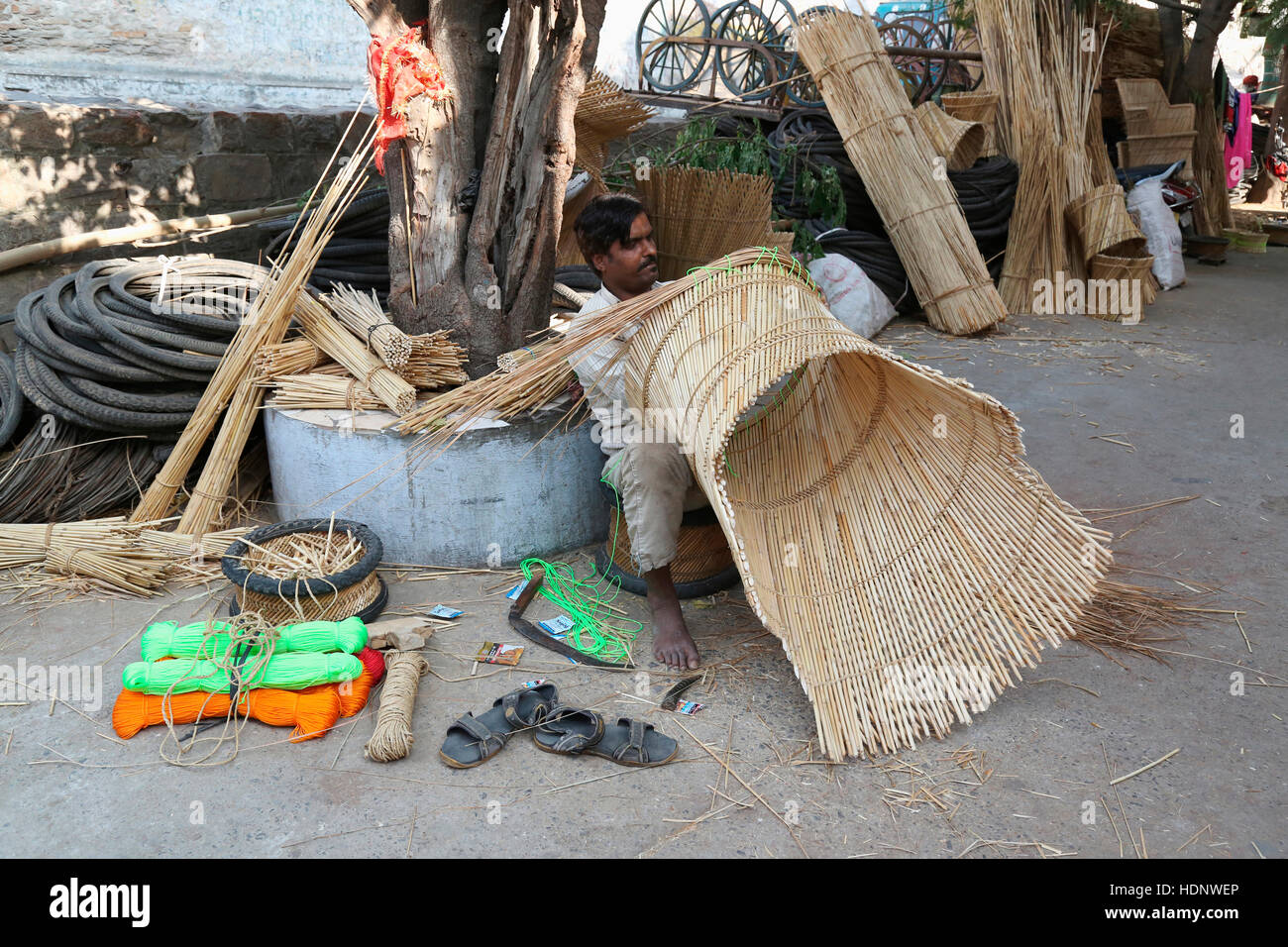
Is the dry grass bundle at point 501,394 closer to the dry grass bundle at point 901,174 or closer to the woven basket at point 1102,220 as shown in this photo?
the dry grass bundle at point 901,174

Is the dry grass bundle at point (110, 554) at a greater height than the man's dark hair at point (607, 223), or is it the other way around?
the man's dark hair at point (607, 223)

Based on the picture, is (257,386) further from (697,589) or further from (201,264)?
(697,589)

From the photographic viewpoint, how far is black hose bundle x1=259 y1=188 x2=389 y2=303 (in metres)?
3.78

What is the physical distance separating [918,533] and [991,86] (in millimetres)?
5367

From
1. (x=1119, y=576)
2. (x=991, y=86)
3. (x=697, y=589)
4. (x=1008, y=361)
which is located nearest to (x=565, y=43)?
(x=697, y=589)

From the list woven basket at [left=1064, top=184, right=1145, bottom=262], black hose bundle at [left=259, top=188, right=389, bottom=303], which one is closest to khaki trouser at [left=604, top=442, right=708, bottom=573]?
black hose bundle at [left=259, top=188, right=389, bottom=303]

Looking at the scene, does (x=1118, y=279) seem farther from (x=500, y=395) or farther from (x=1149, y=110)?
(x=500, y=395)

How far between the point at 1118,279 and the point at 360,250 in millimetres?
4800

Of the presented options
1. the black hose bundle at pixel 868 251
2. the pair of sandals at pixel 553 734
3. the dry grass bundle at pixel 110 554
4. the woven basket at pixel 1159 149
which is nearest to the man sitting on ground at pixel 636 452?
the pair of sandals at pixel 553 734

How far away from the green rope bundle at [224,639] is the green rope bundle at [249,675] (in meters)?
0.05

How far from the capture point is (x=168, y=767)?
2123mm

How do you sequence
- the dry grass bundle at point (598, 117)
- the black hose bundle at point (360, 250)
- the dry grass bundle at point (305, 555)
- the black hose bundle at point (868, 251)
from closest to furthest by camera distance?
the dry grass bundle at point (305, 555) → the black hose bundle at point (360, 250) → the dry grass bundle at point (598, 117) → the black hose bundle at point (868, 251)

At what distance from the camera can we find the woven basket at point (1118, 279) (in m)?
6.14

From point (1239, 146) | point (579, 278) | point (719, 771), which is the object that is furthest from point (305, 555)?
point (1239, 146)
